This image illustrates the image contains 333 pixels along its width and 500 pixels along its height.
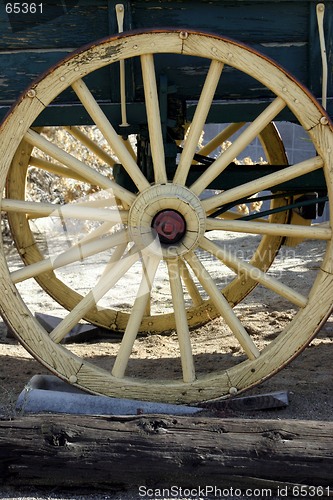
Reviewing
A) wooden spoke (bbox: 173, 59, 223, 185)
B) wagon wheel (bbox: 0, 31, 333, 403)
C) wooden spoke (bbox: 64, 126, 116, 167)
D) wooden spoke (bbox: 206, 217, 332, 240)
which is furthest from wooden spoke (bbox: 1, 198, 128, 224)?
wooden spoke (bbox: 64, 126, 116, 167)

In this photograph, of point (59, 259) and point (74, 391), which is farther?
point (74, 391)

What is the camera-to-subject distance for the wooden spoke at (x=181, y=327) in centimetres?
202

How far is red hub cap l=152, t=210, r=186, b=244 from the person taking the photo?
1.98 metres

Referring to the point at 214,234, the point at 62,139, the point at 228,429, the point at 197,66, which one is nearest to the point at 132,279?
the point at 62,139

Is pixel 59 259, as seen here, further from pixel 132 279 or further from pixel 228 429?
pixel 132 279

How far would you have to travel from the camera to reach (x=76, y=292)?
2.98 m

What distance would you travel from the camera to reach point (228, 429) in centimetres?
162

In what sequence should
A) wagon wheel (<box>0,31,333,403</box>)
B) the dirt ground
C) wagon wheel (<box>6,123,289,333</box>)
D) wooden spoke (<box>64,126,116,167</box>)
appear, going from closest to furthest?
wagon wheel (<box>0,31,333,403</box>), the dirt ground, wagon wheel (<box>6,123,289,333</box>), wooden spoke (<box>64,126,116,167</box>)

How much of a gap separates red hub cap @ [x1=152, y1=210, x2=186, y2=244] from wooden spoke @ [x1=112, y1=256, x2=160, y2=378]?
0.46 feet

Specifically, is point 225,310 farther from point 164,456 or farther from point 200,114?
point 200,114

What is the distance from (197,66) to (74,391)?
61.4 inches

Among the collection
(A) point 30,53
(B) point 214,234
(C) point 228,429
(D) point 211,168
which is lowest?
(C) point 228,429

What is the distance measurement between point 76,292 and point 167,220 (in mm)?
1205

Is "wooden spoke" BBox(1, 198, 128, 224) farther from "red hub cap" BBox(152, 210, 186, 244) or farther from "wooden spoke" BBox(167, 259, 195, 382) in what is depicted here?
"wooden spoke" BBox(167, 259, 195, 382)
